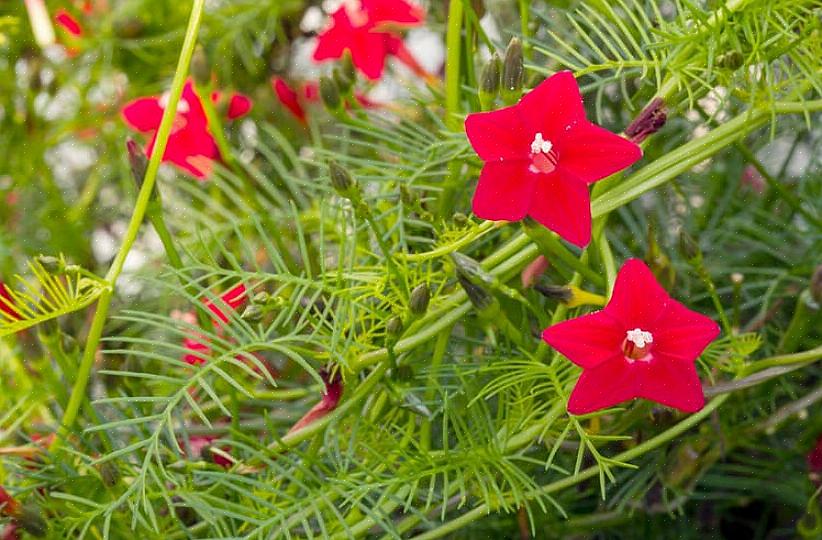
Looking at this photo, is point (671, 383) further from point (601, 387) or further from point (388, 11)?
point (388, 11)

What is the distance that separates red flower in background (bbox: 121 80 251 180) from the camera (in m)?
0.68

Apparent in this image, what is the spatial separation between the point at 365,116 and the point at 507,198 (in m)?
0.20

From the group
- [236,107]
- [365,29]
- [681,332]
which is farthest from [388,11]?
[681,332]

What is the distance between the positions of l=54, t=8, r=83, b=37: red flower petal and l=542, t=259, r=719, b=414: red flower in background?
53 centimetres

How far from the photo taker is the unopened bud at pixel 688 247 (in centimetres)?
A: 50

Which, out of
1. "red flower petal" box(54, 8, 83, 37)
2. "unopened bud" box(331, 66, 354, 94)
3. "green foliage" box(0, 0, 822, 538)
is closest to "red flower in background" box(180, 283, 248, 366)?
"green foliage" box(0, 0, 822, 538)

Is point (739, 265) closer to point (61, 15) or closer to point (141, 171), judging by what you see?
point (141, 171)

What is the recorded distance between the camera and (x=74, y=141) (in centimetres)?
91

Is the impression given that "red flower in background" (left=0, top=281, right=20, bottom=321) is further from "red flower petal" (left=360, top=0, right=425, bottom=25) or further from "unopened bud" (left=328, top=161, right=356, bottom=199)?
"red flower petal" (left=360, top=0, right=425, bottom=25)

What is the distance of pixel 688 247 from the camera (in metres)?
0.50

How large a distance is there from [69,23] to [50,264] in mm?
390

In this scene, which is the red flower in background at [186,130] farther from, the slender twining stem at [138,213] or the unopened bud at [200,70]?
the slender twining stem at [138,213]

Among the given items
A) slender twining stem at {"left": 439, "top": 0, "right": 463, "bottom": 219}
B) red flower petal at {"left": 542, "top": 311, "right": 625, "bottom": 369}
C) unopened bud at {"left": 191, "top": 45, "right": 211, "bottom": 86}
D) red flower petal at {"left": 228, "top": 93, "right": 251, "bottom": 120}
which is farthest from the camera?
red flower petal at {"left": 228, "top": 93, "right": 251, "bottom": 120}

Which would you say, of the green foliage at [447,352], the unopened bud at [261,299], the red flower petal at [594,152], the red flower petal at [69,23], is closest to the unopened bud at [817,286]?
the green foliage at [447,352]
